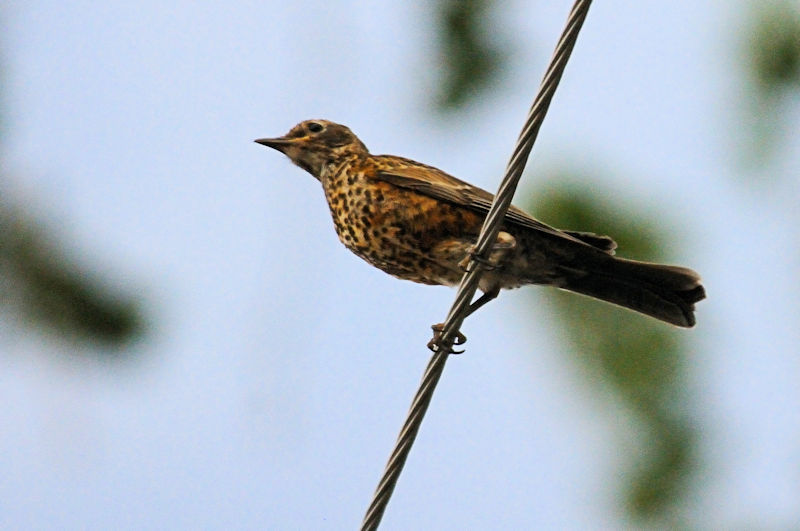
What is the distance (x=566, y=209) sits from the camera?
430 centimetres

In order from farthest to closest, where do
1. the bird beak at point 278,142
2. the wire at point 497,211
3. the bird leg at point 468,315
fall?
1. the bird beak at point 278,142
2. the bird leg at point 468,315
3. the wire at point 497,211

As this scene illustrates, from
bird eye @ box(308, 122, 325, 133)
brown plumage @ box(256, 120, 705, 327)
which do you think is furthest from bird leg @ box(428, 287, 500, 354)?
bird eye @ box(308, 122, 325, 133)

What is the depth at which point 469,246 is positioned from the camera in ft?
14.7

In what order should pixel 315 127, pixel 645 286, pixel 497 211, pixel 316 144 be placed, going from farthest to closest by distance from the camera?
pixel 315 127, pixel 316 144, pixel 645 286, pixel 497 211

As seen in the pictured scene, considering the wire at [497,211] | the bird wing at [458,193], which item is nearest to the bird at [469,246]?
the bird wing at [458,193]

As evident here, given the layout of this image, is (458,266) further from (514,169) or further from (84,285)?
(84,285)

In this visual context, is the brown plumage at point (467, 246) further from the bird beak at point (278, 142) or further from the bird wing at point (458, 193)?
the bird beak at point (278, 142)

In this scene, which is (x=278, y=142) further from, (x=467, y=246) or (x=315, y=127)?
(x=467, y=246)

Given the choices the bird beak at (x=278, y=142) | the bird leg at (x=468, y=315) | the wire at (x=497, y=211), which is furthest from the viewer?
the bird beak at (x=278, y=142)

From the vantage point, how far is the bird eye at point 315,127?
550cm

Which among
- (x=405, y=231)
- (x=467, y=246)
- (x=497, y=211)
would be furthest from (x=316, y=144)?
(x=497, y=211)

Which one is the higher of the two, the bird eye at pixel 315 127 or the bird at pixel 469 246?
the bird eye at pixel 315 127

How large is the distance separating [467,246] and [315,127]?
1.41 metres

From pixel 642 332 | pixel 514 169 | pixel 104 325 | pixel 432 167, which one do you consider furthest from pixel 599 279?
pixel 104 325
